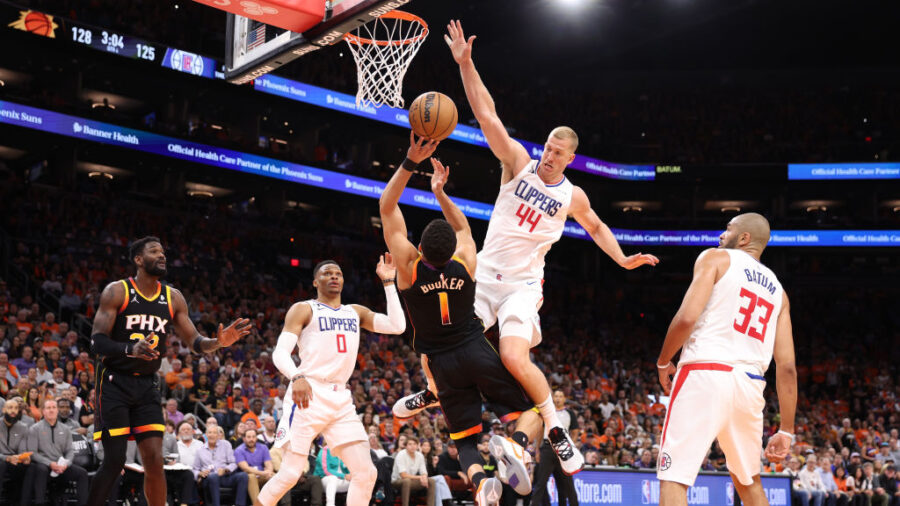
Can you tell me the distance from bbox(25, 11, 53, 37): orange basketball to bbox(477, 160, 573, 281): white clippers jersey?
1822cm

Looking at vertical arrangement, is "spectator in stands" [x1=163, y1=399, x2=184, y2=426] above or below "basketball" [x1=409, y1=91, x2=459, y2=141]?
below

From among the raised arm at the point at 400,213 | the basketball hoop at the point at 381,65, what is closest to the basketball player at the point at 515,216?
the raised arm at the point at 400,213

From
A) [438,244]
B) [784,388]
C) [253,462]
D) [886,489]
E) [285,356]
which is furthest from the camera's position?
[886,489]

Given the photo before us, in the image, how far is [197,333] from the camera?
7309 mm

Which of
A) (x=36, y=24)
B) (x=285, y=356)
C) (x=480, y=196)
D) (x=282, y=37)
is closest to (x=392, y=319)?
(x=285, y=356)

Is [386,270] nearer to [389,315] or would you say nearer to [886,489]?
[389,315]

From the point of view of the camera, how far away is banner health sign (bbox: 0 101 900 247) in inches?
867

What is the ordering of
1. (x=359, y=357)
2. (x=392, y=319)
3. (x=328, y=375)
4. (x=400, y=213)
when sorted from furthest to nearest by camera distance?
(x=359, y=357), (x=392, y=319), (x=328, y=375), (x=400, y=213)

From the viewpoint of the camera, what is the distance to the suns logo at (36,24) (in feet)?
68.7

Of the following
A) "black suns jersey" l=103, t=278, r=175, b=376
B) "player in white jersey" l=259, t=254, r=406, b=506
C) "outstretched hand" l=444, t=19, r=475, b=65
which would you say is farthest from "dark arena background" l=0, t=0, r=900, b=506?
"outstretched hand" l=444, t=19, r=475, b=65

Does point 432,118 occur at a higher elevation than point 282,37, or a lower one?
lower

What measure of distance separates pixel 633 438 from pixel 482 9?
62.9 feet

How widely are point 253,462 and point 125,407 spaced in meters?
6.21

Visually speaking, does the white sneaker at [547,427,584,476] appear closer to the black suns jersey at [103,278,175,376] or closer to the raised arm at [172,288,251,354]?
the raised arm at [172,288,251,354]
